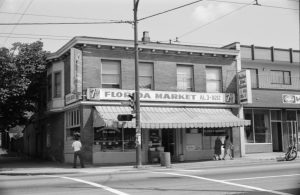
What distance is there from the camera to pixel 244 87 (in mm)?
28469

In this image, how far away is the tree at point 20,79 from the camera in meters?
24.6

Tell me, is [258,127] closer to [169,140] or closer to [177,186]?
[169,140]

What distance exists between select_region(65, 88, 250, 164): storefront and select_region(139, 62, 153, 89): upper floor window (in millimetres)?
670

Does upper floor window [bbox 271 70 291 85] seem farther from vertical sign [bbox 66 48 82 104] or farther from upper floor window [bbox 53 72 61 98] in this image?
upper floor window [bbox 53 72 61 98]

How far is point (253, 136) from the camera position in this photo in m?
30.7

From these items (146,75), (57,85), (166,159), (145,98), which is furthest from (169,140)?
(57,85)

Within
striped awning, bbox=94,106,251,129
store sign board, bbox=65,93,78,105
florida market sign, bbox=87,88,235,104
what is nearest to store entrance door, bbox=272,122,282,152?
florida market sign, bbox=87,88,235,104

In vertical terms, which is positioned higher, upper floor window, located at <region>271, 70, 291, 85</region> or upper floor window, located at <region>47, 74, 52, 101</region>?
upper floor window, located at <region>271, 70, 291, 85</region>

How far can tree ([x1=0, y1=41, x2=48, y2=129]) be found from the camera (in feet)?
80.7

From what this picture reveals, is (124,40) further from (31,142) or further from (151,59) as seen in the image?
(31,142)

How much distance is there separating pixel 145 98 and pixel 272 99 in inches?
393

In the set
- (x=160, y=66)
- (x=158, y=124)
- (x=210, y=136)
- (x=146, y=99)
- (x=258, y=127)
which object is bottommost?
(x=210, y=136)

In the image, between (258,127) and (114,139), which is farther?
(258,127)

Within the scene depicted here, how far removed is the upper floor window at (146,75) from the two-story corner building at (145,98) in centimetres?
6
